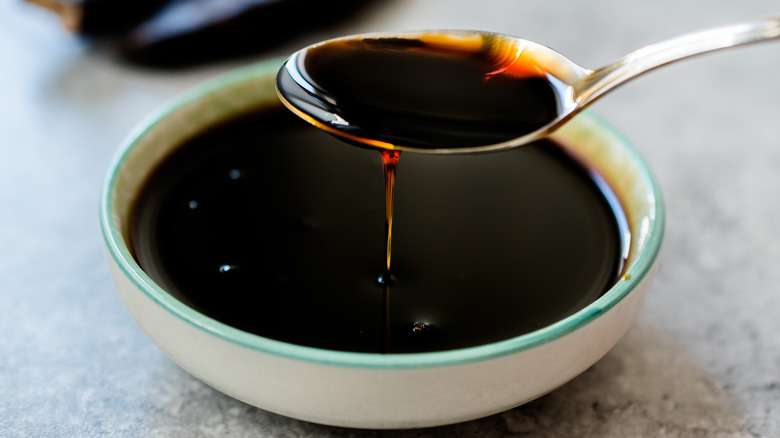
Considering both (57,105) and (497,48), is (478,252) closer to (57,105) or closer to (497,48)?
(497,48)

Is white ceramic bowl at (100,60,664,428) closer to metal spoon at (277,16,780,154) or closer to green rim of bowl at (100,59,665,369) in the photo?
green rim of bowl at (100,59,665,369)

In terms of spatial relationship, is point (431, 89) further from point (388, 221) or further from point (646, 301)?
point (646, 301)

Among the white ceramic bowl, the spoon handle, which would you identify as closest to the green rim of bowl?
the white ceramic bowl

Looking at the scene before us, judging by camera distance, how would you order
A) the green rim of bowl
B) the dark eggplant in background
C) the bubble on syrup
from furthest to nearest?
1. the dark eggplant in background
2. the bubble on syrup
3. the green rim of bowl

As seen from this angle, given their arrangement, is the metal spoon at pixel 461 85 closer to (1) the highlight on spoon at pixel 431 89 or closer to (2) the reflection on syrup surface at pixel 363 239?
(1) the highlight on spoon at pixel 431 89

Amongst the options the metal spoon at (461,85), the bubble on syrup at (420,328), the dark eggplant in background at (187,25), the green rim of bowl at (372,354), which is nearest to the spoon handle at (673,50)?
the metal spoon at (461,85)

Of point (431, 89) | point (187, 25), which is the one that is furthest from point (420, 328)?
point (187, 25)

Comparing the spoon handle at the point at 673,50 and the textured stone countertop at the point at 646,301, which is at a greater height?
the spoon handle at the point at 673,50

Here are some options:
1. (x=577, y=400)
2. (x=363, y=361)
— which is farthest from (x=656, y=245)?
(x=363, y=361)
